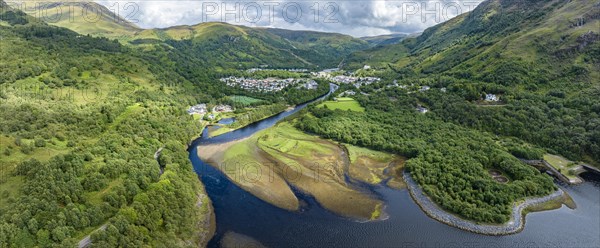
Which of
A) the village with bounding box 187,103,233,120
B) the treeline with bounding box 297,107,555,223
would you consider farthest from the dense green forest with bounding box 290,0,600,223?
the village with bounding box 187,103,233,120

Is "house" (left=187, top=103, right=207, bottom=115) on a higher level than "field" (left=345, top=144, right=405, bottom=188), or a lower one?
higher

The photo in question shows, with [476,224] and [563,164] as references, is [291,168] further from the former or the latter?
[563,164]

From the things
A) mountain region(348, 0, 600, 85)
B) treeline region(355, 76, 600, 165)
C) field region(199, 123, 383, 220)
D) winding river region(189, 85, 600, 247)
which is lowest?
winding river region(189, 85, 600, 247)

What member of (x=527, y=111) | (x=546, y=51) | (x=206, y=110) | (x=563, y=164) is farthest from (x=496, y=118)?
(x=206, y=110)

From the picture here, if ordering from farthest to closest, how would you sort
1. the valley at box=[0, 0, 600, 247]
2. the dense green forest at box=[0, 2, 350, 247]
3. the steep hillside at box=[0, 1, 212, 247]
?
the valley at box=[0, 0, 600, 247] → the dense green forest at box=[0, 2, 350, 247] → the steep hillside at box=[0, 1, 212, 247]

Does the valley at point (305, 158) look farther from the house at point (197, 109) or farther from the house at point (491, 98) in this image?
the house at point (197, 109)

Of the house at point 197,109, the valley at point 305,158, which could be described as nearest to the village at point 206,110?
the house at point 197,109

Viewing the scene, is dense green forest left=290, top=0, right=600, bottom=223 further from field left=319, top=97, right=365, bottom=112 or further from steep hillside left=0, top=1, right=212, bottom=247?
steep hillside left=0, top=1, right=212, bottom=247
